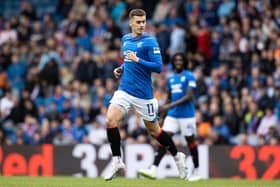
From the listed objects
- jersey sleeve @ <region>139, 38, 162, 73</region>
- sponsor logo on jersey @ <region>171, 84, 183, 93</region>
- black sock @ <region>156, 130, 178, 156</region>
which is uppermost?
jersey sleeve @ <region>139, 38, 162, 73</region>

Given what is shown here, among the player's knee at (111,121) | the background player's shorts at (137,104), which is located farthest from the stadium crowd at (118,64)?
the player's knee at (111,121)

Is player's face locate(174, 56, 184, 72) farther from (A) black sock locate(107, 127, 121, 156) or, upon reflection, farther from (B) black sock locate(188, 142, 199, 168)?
(A) black sock locate(107, 127, 121, 156)

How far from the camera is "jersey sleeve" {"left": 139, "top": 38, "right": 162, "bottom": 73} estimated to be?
42.9 feet

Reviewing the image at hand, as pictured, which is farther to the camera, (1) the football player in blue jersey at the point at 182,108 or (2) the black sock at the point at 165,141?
(1) the football player in blue jersey at the point at 182,108

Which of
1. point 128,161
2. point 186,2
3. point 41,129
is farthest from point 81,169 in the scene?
point 186,2

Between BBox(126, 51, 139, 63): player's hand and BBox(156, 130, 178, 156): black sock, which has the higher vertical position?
BBox(126, 51, 139, 63): player's hand

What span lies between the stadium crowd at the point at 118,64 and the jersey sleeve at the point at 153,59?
6933mm

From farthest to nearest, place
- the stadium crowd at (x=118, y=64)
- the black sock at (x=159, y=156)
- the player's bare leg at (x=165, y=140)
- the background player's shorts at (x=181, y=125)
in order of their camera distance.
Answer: the stadium crowd at (x=118, y=64)
the background player's shorts at (x=181, y=125)
the black sock at (x=159, y=156)
the player's bare leg at (x=165, y=140)

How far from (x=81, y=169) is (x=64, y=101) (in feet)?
12.3

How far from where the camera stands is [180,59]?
1664 centimetres

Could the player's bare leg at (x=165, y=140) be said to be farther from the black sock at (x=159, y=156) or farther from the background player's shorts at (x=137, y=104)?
the black sock at (x=159, y=156)

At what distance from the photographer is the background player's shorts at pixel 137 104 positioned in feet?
43.5

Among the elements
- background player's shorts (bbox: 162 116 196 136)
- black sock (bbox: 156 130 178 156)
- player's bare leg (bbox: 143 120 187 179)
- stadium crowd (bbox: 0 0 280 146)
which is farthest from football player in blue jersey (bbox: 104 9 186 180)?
stadium crowd (bbox: 0 0 280 146)

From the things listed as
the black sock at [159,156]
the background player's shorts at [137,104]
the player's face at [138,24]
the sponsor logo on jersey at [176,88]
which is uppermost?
the player's face at [138,24]
